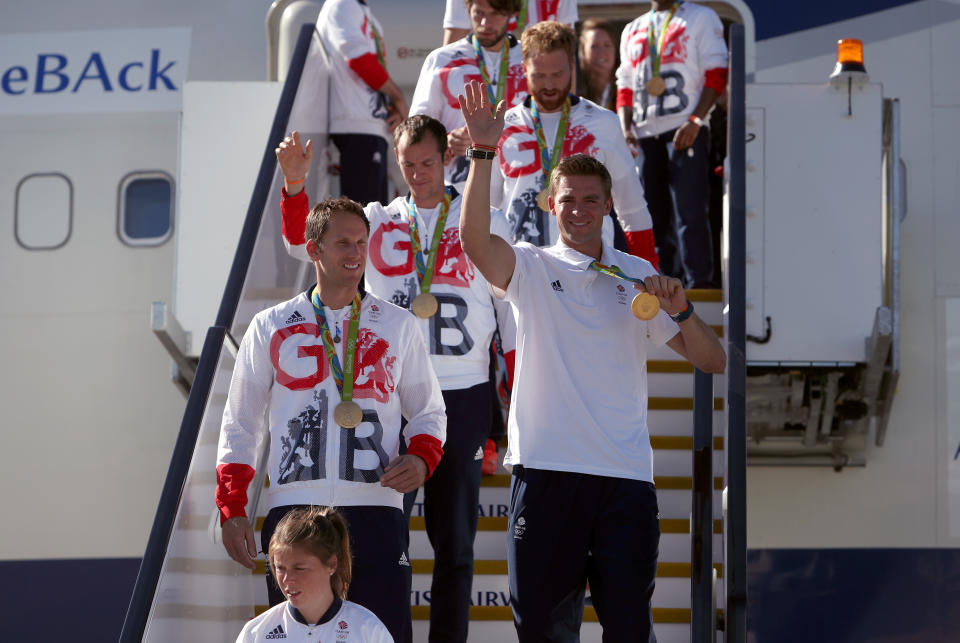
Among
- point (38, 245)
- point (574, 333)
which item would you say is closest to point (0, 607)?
point (38, 245)

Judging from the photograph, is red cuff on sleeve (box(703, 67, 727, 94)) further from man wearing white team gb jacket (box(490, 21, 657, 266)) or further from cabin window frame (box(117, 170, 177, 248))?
cabin window frame (box(117, 170, 177, 248))

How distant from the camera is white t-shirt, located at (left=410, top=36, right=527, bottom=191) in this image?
5.95 meters

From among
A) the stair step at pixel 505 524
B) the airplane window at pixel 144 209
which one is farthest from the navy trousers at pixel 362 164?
the airplane window at pixel 144 209

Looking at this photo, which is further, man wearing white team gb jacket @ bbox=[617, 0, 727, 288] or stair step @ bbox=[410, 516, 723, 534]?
man wearing white team gb jacket @ bbox=[617, 0, 727, 288]

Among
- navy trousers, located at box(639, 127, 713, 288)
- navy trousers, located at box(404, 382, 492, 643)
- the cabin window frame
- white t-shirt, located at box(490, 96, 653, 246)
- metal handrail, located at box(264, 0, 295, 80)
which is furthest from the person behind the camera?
the cabin window frame

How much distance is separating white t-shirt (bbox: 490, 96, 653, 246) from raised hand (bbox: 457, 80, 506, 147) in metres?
1.47

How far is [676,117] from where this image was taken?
6539 mm

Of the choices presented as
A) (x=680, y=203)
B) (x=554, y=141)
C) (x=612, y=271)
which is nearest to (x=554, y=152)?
(x=554, y=141)

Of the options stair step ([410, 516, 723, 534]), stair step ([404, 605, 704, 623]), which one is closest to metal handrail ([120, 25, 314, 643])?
stair step ([410, 516, 723, 534])

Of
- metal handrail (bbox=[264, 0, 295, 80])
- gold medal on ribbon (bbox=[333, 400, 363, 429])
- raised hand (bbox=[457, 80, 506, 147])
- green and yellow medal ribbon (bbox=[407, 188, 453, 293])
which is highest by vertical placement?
metal handrail (bbox=[264, 0, 295, 80])

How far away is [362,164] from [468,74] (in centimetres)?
95

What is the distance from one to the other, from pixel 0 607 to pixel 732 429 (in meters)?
5.72

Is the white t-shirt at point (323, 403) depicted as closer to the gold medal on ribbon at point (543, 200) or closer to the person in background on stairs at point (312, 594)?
the person in background on stairs at point (312, 594)

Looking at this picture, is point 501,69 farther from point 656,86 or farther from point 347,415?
point 347,415
